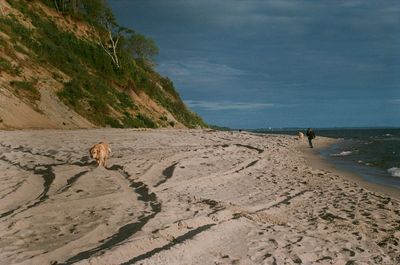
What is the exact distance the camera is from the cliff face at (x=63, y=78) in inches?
1170

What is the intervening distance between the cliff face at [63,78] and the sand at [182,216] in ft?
50.9

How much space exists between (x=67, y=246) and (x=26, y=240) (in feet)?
2.57

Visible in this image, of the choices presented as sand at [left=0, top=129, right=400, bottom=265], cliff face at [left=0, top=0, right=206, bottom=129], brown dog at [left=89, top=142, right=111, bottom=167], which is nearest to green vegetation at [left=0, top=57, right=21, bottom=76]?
cliff face at [left=0, top=0, right=206, bottom=129]

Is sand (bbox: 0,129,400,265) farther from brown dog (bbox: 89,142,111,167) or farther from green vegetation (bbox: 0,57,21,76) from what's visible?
green vegetation (bbox: 0,57,21,76)

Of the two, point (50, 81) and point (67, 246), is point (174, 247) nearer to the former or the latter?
point (67, 246)

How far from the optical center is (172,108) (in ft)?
195

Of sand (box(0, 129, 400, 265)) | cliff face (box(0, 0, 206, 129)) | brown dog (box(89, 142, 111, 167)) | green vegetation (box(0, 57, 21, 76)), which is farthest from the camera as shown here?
green vegetation (box(0, 57, 21, 76))

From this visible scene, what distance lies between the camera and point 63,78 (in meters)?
35.8

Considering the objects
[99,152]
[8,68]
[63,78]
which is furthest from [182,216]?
[63,78]

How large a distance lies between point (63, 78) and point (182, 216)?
30.9m

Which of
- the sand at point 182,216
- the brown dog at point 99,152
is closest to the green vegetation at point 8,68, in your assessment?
the sand at point 182,216

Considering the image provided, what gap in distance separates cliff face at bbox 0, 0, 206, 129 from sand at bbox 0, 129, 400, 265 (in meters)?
15.5

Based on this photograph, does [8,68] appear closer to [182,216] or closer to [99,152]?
[99,152]

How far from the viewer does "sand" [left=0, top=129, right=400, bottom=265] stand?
6031 millimetres
